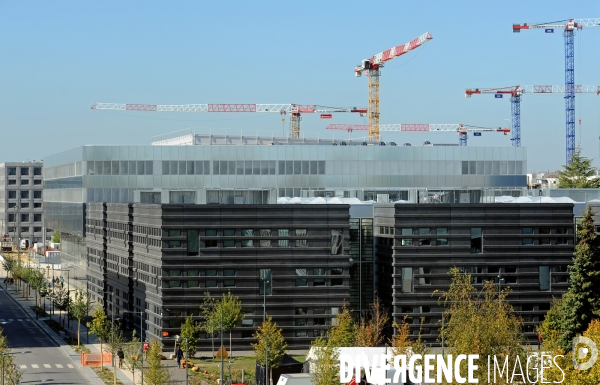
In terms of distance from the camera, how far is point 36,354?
340ft

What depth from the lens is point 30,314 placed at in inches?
5497

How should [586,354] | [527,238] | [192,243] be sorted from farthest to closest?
[527,238] → [192,243] → [586,354]

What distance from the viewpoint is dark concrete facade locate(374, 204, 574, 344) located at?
9781 cm

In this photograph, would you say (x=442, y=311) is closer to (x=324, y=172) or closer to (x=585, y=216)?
(x=585, y=216)

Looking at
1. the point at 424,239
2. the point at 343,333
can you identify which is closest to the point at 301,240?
the point at 424,239

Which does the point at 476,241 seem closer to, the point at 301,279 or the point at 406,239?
the point at 406,239

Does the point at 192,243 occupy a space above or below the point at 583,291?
above

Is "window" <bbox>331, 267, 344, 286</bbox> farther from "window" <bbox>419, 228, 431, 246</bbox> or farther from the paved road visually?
the paved road

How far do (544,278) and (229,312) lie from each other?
96.2 feet

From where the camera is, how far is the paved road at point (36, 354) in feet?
292

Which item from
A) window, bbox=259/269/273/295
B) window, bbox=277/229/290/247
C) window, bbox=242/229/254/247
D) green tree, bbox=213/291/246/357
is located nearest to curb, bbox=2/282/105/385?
green tree, bbox=213/291/246/357

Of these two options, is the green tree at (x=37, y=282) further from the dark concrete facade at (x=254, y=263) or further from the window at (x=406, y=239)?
the window at (x=406, y=239)

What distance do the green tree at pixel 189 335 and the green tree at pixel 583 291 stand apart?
99.4ft

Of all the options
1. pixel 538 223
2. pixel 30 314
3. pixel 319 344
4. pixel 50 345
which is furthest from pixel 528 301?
pixel 30 314
